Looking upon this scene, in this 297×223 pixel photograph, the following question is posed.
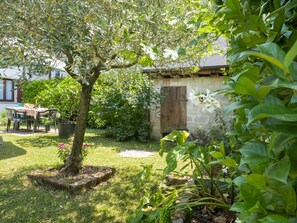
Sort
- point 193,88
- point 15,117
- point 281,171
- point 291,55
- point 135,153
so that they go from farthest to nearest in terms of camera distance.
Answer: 1. point 15,117
2. point 193,88
3. point 135,153
4. point 281,171
5. point 291,55

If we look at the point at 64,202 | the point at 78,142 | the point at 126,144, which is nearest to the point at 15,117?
the point at 126,144

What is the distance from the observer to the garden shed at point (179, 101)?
835 cm

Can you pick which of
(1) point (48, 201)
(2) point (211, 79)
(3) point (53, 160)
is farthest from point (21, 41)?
(2) point (211, 79)

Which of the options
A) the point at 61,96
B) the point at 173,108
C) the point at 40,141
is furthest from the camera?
the point at 61,96

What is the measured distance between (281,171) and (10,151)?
23.9 feet

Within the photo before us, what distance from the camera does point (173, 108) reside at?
9008 mm

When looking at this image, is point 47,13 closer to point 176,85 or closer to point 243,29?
point 243,29

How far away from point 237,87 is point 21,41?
272 cm

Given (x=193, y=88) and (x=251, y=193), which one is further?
(x=193, y=88)

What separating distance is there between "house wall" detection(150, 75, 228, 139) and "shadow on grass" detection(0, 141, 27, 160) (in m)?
4.40

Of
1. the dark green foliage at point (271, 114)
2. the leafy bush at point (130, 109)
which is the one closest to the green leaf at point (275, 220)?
the dark green foliage at point (271, 114)

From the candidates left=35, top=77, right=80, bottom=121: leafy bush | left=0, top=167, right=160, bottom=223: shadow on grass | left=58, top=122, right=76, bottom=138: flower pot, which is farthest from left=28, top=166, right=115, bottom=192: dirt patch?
left=35, top=77, right=80, bottom=121: leafy bush

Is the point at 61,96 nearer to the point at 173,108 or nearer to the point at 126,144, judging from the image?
the point at 126,144

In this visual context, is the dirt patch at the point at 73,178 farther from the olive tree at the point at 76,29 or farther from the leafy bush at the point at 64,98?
the leafy bush at the point at 64,98
